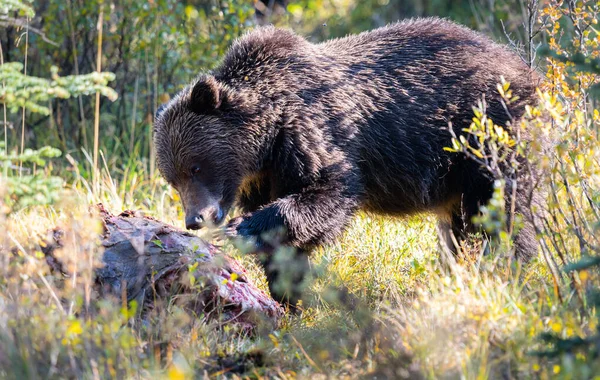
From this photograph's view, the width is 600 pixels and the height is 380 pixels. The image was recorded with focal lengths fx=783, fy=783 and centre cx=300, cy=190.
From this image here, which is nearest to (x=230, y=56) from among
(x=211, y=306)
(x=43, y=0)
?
(x=211, y=306)

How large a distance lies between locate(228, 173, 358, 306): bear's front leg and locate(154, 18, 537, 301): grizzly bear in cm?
1

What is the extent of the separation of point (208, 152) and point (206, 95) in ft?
1.45

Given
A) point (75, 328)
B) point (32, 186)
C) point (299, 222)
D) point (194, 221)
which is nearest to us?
point (75, 328)

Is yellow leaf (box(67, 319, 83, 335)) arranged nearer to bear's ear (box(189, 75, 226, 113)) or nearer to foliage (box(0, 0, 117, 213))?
foliage (box(0, 0, 117, 213))

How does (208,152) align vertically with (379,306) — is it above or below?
above

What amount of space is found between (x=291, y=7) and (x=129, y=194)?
4.56 meters

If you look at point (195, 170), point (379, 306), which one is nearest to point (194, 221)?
point (195, 170)

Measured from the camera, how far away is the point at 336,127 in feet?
19.5

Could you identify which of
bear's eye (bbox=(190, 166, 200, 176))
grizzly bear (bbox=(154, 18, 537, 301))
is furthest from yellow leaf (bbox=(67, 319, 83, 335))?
bear's eye (bbox=(190, 166, 200, 176))

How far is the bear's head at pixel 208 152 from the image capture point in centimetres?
595

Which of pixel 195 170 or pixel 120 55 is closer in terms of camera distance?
pixel 195 170

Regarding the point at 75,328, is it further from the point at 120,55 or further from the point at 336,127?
the point at 120,55

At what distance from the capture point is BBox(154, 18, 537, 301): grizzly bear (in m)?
5.79

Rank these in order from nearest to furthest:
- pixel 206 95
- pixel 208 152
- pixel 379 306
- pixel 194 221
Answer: pixel 379 306 < pixel 194 221 < pixel 206 95 < pixel 208 152
